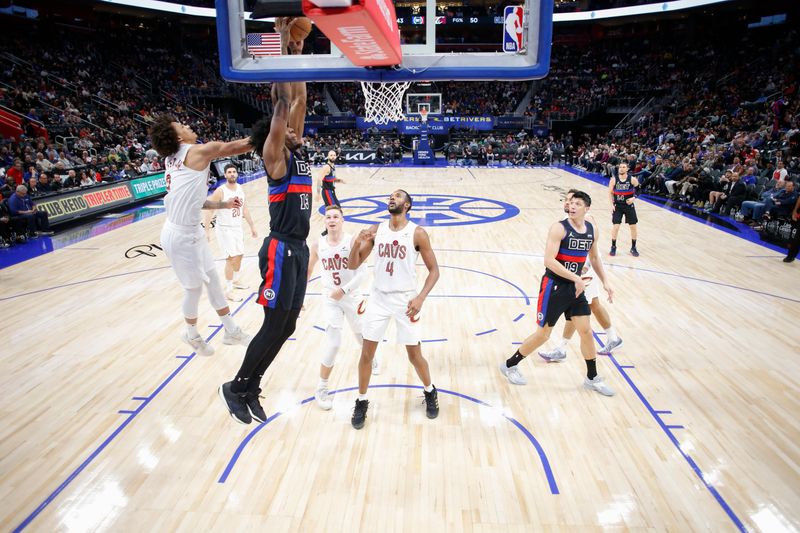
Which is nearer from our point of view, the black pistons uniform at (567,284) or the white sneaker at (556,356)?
the black pistons uniform at (567,284)

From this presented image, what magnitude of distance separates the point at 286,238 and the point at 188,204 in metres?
1.12

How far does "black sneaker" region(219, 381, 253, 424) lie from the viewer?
3734mm

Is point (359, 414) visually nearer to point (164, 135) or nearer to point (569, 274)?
point (569, 274)

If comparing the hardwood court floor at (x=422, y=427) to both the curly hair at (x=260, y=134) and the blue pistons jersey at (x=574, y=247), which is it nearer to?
the blue pistons jersey at (x=574, y=247)

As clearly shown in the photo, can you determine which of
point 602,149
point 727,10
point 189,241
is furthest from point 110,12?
point 727,10

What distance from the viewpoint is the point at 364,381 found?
4586mm

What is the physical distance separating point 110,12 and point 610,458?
40373 millimetres

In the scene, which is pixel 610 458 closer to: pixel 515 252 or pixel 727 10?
pixel 515 252

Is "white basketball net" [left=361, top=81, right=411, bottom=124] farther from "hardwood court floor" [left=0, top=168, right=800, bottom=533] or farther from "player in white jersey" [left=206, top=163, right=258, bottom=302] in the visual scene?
"hardwood court floor" [left=0, top=168, right=800, bottom=533]

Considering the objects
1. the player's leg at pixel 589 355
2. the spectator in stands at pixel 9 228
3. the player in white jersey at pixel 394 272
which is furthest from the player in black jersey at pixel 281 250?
the spectator in stands at pixel 9 228

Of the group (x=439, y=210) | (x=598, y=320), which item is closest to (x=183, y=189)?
(x=598, y=320)

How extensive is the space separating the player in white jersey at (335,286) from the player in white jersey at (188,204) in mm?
978

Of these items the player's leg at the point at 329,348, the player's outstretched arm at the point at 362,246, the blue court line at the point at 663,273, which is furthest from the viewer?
the blue court line at the point at 663,273

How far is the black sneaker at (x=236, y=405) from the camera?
3.73 metres
